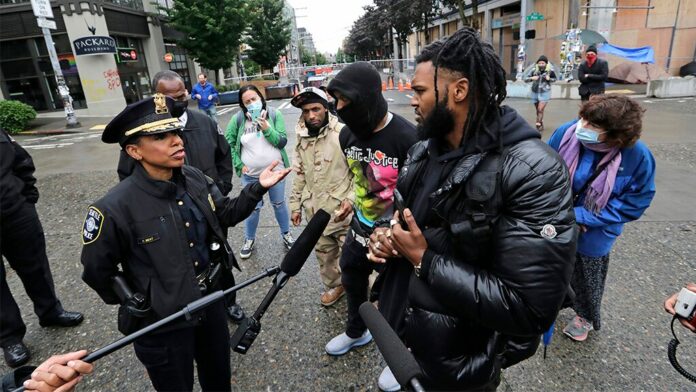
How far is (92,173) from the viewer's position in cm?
839

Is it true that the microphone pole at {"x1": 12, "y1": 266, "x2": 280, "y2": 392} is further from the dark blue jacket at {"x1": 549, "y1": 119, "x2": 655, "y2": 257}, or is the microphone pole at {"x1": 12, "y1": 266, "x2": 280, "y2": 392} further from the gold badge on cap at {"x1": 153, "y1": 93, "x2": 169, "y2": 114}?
the dark blue jacket at {"x1": 549, "y1": 119, "x2": 655, "y2": 257}

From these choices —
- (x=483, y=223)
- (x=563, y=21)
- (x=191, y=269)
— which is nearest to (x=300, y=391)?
(x=191, y=269)

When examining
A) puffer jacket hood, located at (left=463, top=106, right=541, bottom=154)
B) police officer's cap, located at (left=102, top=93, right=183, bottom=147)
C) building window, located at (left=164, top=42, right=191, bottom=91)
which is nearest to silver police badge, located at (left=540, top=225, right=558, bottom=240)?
puffer jacket hood, located at (left=463, top=106, right=541, bottom=154)

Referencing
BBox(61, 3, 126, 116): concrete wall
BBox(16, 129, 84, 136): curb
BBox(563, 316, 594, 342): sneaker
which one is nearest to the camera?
BBox(563, 316, 594, 342): sneaker

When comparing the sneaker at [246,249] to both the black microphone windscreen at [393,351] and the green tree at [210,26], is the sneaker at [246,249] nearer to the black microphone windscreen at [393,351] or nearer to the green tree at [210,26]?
the black microphone windscreen at [393,351]

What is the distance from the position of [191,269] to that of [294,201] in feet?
5.71

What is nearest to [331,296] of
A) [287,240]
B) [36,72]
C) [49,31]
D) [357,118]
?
[287,240]

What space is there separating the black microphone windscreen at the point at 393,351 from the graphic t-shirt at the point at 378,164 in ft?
4.78

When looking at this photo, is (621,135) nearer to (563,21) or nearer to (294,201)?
(294,201)

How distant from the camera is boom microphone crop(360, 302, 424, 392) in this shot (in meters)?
1.09

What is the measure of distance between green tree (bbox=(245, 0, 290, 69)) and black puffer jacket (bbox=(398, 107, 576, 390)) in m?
37.1

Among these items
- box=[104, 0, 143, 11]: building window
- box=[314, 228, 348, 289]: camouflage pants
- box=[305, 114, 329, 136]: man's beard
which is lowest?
box=[314, 228, 348, 289]: camouflage pants

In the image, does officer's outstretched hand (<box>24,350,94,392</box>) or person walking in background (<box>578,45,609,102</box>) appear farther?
person walking in background (<box>578,45,609,102</box>)

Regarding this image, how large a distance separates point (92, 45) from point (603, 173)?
2261 cm
